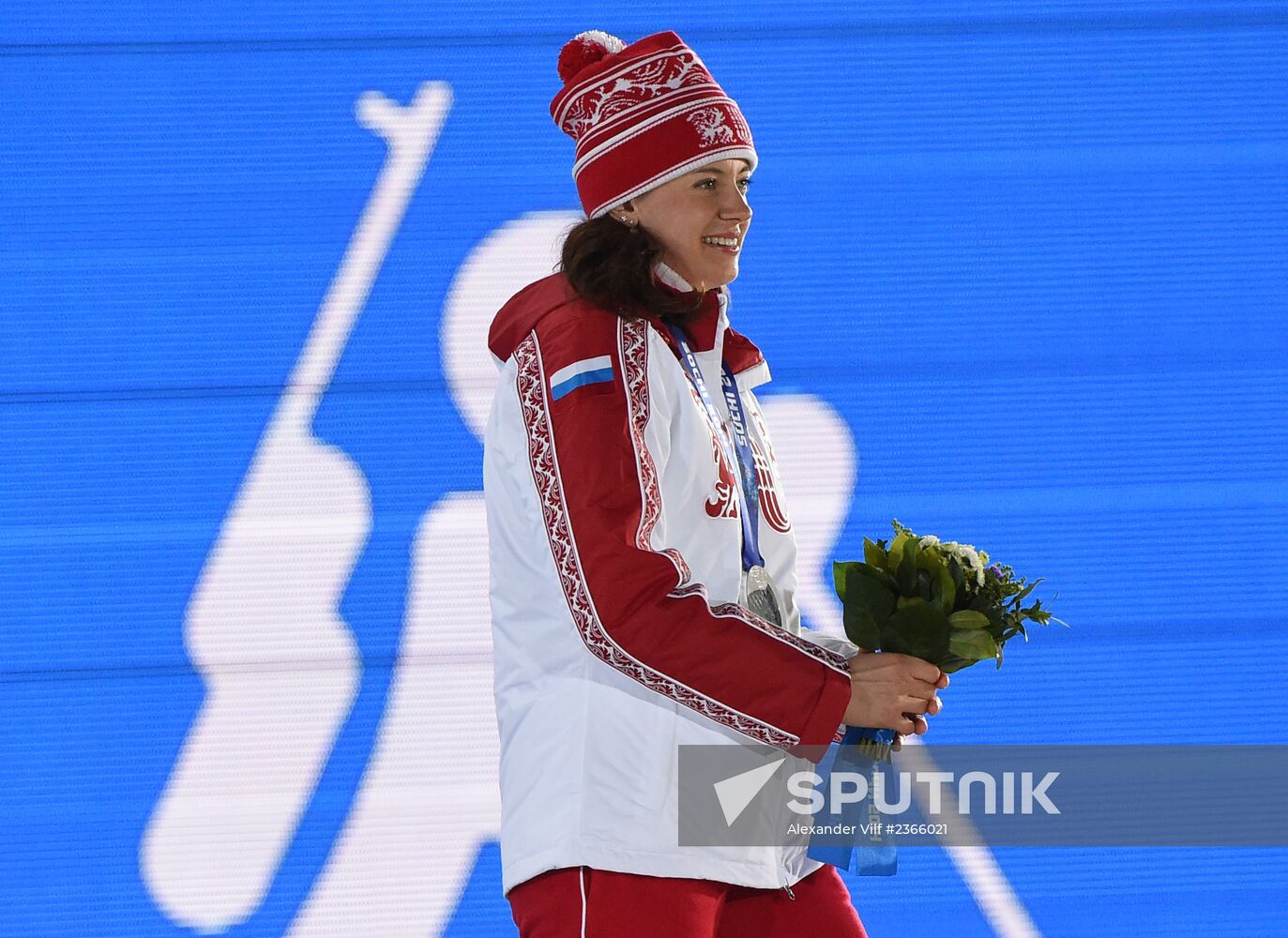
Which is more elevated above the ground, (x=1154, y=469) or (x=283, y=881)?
(x=1154, y=469)

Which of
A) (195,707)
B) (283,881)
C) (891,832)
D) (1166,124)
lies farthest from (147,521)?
(1166,124)

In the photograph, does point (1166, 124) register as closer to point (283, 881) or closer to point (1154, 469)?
point (1154, 469)

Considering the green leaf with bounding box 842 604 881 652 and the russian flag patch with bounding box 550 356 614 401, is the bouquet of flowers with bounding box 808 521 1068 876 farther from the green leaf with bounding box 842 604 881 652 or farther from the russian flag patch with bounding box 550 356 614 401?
the russian flag patch with bounding box 550 356 614 401

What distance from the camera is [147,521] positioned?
10.0 ft

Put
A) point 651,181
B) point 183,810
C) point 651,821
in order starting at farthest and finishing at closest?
point 183,810 < point 651,181 < point 651,821

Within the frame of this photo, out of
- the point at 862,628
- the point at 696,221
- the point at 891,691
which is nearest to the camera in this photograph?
the point at 891,691

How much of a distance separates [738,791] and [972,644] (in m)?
0.37

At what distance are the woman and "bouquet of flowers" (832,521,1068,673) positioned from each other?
0.16 ft

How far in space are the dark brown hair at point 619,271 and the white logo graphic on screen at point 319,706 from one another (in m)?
0.88

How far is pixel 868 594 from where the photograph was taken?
2.08 m

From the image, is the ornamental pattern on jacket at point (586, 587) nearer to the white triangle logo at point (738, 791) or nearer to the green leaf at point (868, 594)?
the white triangle logo at point (738, 791)

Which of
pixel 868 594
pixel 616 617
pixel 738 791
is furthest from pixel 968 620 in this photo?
pixel 616 617

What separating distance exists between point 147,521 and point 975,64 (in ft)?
6.50

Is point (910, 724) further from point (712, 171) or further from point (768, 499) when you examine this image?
point (712, 171)
